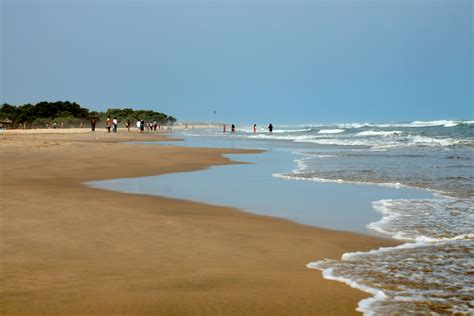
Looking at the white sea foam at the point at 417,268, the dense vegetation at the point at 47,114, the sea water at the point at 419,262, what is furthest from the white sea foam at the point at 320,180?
the dense vegetation at the point at 47,114

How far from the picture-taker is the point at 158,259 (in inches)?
225

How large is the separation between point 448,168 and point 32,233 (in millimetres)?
14661

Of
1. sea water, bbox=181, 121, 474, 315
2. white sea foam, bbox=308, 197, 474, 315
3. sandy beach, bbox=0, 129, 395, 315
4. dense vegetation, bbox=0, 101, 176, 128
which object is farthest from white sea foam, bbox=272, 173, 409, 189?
dense vegetation, bbox=0, 101, 176, 128

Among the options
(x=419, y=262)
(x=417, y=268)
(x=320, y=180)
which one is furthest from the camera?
(x=320, y=180)

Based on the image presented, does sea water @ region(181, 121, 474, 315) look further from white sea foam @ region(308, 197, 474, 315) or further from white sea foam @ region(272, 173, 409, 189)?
white sea foam @ region(272, 173, 409, 189)

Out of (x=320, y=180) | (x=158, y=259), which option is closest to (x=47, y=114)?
(x=320, y=180)

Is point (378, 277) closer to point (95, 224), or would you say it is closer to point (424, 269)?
point (424, 269)

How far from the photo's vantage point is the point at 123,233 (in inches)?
273

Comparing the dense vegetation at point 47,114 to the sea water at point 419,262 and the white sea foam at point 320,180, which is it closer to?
the white sea foam at point 320,180

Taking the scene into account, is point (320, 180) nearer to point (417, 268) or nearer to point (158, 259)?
point (417, 268)

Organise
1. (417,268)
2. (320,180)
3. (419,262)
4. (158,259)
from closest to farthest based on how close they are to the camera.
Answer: (417,268), (158,259), (419,262), (320,180)

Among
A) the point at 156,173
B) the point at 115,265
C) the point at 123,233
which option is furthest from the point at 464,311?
the point at 156,173

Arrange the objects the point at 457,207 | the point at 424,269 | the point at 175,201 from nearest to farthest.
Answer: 1. the point at 424,269
2. the point at 457,207
3. the point at 175,201

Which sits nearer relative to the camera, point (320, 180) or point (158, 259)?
point (158, 259)
